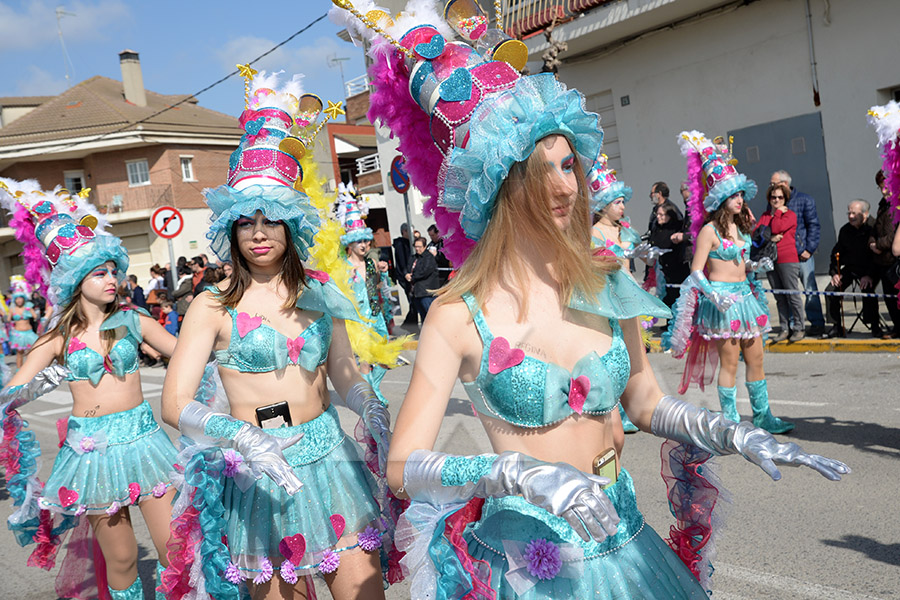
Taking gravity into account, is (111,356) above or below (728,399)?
above

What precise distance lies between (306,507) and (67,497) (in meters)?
2.02

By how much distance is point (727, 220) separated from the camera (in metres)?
6.82

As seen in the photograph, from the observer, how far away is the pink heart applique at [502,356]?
210 centimetres

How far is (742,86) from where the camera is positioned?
13617 millimetres

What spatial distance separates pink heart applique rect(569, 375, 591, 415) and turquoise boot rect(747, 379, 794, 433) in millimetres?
4811

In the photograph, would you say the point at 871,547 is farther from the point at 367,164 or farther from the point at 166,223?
the point at 367,164

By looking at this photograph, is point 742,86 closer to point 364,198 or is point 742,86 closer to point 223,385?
point 364,198

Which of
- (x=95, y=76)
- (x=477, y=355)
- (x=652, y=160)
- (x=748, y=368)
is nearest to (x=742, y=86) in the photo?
(x=652, y=160)

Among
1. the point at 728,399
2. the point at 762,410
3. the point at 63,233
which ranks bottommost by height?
the point at 762,410

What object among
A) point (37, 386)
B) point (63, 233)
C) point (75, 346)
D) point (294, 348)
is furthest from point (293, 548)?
point (63, 233)

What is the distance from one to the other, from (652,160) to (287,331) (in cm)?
1308

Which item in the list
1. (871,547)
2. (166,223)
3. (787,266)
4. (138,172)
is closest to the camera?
(871,547)

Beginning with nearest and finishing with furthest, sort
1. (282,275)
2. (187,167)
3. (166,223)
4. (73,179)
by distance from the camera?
(282,275) < (166,223) < (187,167) < (73,179)

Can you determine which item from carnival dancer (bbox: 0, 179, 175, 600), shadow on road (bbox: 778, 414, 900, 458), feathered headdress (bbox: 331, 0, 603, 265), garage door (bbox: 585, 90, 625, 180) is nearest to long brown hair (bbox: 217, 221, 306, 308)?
feathered headdress (bbox: 331, 0, 603, 265)
